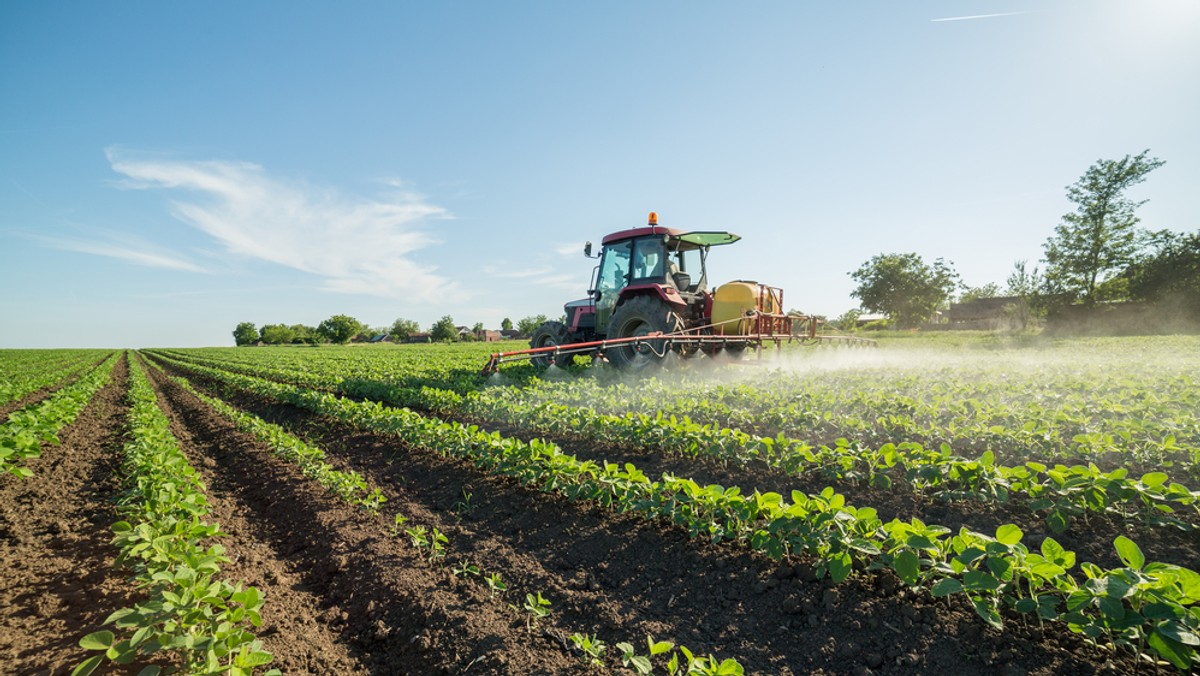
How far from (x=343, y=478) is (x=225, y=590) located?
2.11m

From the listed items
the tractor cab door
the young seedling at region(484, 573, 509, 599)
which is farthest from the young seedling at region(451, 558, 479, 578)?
the tractor cab door

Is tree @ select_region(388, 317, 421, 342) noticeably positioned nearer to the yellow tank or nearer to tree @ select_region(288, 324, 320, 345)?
tree @ select_region(288, 324, 320, 345)

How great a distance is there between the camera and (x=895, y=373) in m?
8.61

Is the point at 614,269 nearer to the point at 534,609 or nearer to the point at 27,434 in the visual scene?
the point at 534,609

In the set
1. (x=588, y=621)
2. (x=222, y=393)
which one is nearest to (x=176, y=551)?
(x=588, y=621)

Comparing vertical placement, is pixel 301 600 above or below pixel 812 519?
below

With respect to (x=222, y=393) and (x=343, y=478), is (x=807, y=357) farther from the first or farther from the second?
(x=222, y=393)

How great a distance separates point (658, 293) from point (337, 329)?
82245 millimetres

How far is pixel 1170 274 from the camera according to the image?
26.0m

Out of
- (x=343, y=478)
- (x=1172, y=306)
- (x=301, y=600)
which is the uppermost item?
(x=1172, y=306)

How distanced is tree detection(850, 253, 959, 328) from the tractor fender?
142 feet

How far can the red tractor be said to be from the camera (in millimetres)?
8453

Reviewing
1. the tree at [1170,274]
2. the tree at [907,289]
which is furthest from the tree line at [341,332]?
the tree at [1170,274]

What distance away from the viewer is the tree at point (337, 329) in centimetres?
7812
